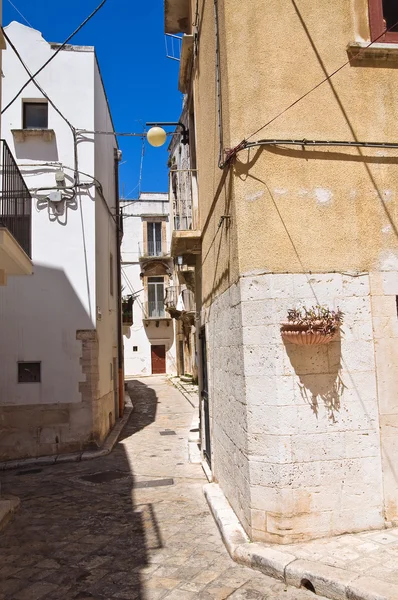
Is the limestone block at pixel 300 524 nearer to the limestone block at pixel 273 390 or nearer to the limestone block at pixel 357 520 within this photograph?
the limestone block at pixel 357 520

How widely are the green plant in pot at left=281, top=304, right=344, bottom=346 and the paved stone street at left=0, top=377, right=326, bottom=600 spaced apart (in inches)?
82.2

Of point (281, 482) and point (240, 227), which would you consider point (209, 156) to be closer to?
point (240, 227)

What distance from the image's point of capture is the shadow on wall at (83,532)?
443cm

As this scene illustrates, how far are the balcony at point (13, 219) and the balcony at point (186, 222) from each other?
7.94 ft

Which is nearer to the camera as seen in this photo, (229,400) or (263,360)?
(263,360)

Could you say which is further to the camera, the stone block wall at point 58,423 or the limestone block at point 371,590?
the stone block wall at point 58,423

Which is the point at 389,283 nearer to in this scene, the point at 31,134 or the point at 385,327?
the point at 385,327

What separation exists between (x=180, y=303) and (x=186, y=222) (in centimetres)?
1784

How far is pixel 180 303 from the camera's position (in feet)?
88.3

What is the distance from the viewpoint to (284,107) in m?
4.97

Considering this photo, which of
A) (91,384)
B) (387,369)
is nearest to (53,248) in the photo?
(91,384)

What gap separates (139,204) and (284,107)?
2954 cm

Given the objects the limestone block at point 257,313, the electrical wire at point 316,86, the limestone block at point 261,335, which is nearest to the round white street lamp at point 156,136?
the electrical wire at point 316,86

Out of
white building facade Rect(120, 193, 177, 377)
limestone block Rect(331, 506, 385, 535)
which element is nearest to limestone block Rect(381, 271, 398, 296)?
limestone block Rect(331, 506, 385, 535)
